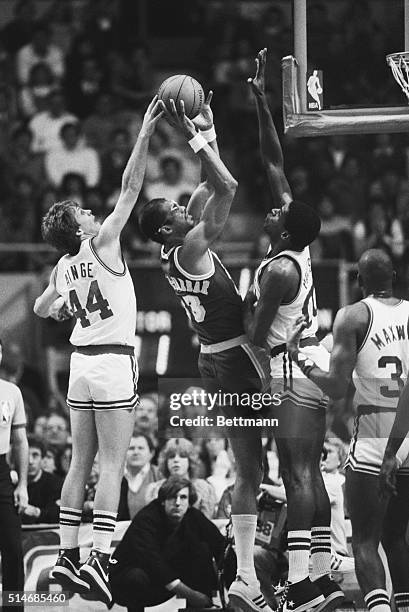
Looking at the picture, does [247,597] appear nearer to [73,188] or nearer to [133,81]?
[73,188]

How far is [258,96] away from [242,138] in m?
7.55

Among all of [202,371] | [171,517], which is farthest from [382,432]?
[171,517]

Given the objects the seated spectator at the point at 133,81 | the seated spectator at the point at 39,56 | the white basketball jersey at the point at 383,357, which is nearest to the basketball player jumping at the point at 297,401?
the white basketball jersey at the point at 383,357

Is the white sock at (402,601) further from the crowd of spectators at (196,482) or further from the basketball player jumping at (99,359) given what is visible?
the basketball player jumping at (99,359)

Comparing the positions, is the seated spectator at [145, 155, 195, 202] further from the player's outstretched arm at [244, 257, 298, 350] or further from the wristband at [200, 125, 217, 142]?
the player's outstretched arm at [244, 257, 298, 350]

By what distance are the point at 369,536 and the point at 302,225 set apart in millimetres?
2315

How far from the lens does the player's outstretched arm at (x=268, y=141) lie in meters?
11.2

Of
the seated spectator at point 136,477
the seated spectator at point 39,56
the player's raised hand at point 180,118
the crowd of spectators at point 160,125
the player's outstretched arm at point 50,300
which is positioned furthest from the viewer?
the seated spectator at point 39,56

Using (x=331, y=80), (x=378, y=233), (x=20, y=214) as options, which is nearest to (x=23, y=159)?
(x=20, y=214)

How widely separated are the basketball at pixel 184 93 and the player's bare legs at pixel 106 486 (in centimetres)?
228

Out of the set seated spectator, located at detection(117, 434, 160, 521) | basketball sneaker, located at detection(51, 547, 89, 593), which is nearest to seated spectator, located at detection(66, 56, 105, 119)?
seated spectator, located at detection(117, 434, 160, 521)

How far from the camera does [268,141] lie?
11.3 meters

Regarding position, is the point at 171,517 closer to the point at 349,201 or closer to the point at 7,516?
the point at 7,516

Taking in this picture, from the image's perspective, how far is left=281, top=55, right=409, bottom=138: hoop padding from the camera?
36.3 ft
